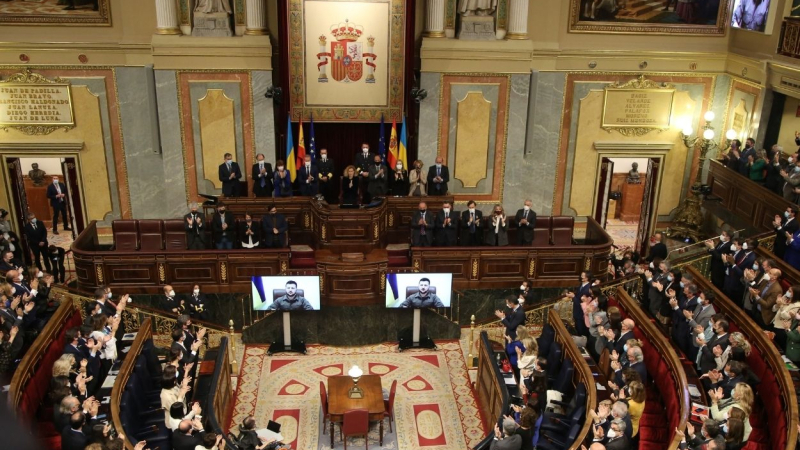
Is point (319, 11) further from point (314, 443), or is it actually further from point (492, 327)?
point (314, 443)

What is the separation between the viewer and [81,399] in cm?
878

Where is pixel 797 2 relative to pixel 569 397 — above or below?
above

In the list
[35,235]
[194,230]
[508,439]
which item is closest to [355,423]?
[508,439]

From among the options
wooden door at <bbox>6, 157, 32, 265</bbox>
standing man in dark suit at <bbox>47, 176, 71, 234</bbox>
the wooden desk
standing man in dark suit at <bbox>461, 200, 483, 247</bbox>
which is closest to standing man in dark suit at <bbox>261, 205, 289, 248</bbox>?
standing man in dark suit at <bbox>461, 200, 483, 247</bbox>

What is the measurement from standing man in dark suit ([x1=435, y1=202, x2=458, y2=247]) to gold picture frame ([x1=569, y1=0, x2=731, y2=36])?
4916mm

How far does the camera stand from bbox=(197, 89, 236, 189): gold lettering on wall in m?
14.4

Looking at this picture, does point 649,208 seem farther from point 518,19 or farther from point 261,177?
point 261,177

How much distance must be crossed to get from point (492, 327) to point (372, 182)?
3.58 m

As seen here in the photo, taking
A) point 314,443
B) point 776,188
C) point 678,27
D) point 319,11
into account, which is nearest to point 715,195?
point 776,188

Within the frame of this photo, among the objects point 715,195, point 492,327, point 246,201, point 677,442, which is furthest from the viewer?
point 715,195

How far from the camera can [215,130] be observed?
1461 centimetres

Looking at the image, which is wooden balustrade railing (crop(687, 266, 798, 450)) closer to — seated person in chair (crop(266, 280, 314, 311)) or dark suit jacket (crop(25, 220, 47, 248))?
seated person in chair (crop(266, 280, 314, 311))

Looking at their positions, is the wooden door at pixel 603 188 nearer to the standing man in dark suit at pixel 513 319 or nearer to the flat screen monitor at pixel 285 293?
the standing man in dark suit at pixel 513 319

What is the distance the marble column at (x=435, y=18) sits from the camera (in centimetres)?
1435
